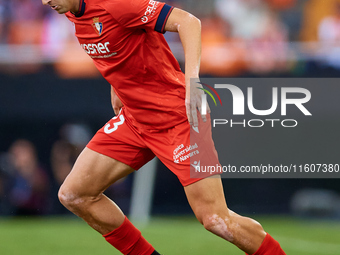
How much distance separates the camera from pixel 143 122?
146 inches

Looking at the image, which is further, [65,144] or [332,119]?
[65,144]

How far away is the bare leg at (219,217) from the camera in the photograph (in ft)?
11.1

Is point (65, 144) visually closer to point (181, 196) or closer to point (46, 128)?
point (46, 128)

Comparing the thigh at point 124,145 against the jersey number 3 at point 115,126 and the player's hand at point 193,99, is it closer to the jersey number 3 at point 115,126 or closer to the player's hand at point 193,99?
the jersey number 3 at point 115,126

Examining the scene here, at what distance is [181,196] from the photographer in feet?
27.1

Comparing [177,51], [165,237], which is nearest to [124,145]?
[165,237]

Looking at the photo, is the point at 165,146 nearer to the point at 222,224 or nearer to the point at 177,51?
the point at 222,224

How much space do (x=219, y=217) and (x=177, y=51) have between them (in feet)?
15.3

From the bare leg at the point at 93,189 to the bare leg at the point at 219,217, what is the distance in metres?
0.66

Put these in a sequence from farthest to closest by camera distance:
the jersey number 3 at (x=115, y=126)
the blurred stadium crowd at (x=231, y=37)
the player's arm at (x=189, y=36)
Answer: the blurred stadium crowd at (x=231, y=37) → the jersey number 3 at (x=115, y=126) → the player's arm at (x=189, y=36)

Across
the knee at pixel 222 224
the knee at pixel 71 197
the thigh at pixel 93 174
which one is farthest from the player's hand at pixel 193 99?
the knee at pixel 71 197

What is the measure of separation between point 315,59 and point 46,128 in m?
4.13

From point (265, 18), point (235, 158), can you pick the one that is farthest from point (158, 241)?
point (265, 18)

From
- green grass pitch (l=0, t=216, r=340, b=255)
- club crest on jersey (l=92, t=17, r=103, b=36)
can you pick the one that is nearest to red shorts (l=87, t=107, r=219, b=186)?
club crest on jersey (l=92, t=17, r=103, b=36)
